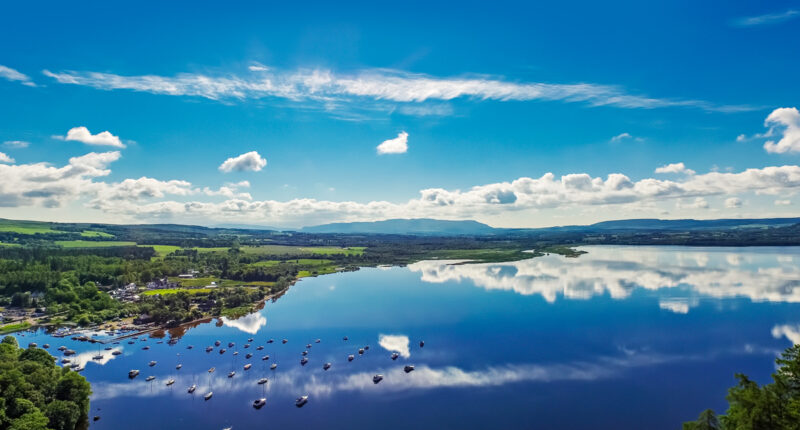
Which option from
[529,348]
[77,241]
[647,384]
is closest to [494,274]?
Answer: [529,348]

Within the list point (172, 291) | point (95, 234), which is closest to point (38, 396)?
point (172, 291)

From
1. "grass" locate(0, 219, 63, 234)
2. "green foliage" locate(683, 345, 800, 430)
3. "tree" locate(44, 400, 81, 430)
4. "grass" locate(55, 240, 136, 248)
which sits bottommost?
"tree" locate(44, 400, 81, 430)

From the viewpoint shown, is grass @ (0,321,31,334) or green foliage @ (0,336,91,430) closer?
green foliage @ (0,336,91,430)

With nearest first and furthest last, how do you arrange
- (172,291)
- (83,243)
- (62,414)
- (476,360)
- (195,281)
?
(62,414)
(476,360)
(172,291)
(195,281)
(83,243)

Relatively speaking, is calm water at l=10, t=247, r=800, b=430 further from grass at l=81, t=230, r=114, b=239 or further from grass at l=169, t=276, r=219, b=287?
grass at l=81, t=230, r=114, b=239

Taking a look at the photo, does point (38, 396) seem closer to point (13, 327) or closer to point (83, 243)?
point (13, 327)

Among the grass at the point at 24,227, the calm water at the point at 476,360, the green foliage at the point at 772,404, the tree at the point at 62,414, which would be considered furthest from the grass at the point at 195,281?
the grass at the point at 24,227

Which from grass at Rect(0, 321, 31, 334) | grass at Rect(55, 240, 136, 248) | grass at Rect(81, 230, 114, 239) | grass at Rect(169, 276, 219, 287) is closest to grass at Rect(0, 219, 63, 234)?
grass at Rect(81, 230, 114, 239)

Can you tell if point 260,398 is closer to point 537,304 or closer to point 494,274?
point 537,304

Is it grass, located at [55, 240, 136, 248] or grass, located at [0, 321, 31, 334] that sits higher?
grass, located at [55, 240, 136, 248]
